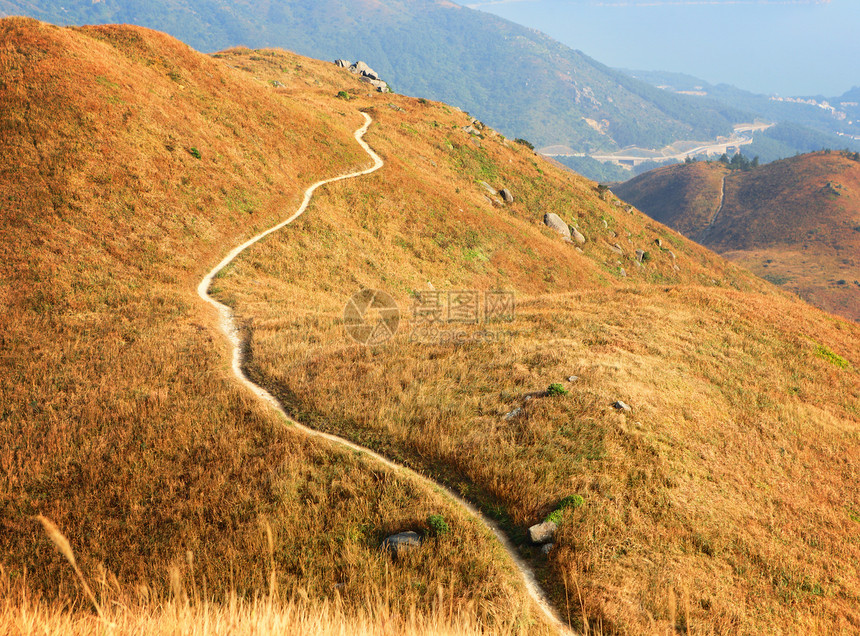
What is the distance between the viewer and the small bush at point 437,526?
31.5ft

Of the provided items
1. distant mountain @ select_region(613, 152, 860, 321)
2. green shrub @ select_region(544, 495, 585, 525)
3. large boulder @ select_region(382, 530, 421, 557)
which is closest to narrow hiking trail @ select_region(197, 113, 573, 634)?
green shrub @ select_region(544, 495, 585, 525)

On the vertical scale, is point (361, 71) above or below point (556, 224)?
above

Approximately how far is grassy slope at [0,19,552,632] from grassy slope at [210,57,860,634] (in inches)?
80.8

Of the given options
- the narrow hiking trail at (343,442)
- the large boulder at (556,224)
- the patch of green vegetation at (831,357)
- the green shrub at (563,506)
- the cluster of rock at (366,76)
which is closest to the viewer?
the narrow hiking trail at (343,442)

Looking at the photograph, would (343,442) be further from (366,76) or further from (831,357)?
(366,76)

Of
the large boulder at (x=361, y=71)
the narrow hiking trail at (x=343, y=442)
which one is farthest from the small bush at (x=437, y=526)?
the large boulder at (x=361, y=71)

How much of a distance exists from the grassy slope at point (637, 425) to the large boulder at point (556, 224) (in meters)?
34.8

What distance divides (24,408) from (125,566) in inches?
372

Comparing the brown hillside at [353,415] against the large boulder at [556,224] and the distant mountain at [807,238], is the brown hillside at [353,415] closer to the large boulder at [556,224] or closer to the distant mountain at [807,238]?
the large boulder at [556,224]

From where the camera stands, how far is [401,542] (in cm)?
938

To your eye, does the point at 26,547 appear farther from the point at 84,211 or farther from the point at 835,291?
the point at 835,291

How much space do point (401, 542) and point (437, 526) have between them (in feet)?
2.85

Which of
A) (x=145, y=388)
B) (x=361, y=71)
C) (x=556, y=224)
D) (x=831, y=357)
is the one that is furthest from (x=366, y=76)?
(x=145, y=388)

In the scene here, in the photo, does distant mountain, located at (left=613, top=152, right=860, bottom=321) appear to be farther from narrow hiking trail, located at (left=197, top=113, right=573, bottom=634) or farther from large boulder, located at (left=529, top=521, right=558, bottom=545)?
narrow hiking trail, located at (left=197, top=113, right=573, bottom=634)
